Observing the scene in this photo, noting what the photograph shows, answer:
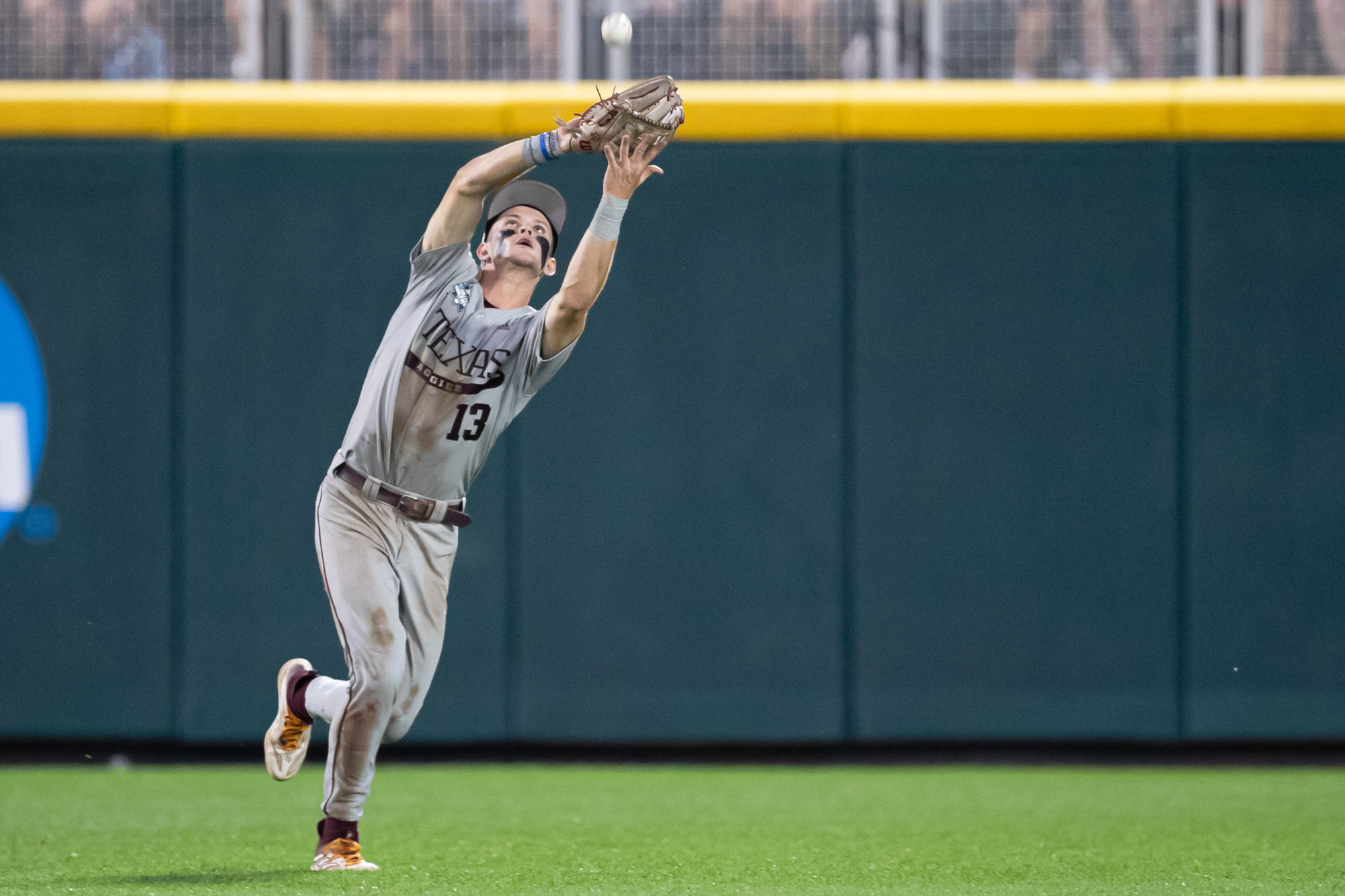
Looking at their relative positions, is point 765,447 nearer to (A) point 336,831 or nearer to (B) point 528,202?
(B) point 528,202

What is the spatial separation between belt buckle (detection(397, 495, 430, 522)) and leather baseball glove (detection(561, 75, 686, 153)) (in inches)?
39.1

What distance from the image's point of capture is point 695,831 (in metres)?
4.58

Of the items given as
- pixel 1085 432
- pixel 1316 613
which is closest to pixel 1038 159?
pixel 1085 432

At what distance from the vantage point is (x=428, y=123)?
19.5 feet

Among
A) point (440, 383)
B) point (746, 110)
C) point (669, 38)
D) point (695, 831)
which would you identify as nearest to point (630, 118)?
point (440, 383)

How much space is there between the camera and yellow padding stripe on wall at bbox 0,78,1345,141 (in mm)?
5906

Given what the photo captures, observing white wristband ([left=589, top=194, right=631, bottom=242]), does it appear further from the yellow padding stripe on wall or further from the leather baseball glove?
the yellow padding stripe on wall

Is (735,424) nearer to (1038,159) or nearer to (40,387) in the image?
(1038,159)

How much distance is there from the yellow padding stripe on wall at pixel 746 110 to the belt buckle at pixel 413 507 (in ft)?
8.37

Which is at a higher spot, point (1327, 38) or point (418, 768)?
point (1327, 38)

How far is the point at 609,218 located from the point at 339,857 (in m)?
1.78

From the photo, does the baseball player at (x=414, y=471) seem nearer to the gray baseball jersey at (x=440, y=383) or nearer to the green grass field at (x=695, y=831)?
the gray baseball jersey at (x=440, y=383)

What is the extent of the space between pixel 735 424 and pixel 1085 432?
1437 mm

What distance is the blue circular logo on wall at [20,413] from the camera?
595 centimetres
